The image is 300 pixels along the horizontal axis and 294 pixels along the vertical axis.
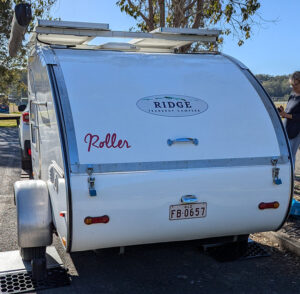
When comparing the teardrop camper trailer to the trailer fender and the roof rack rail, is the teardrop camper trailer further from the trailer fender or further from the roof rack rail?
the roof rack rail

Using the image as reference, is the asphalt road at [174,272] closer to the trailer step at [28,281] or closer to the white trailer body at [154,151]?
the trailer step at [28,281]

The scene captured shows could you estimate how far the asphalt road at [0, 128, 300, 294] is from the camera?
3973 mm

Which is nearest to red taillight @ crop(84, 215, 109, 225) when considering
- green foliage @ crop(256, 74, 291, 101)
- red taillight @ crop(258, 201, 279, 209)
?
red taillight @ crop(258, 201, 279, 209)

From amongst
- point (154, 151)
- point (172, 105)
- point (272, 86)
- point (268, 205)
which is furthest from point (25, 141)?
point (272, 86)

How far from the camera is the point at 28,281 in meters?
4.05

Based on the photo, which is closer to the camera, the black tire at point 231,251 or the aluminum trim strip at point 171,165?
the aluminum trim strip at point 171,165

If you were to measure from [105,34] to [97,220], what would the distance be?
2428 mm

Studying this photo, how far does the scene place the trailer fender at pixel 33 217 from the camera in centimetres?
383

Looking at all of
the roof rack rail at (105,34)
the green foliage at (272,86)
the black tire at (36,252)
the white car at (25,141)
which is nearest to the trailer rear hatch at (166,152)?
the roof rack rail at (105,34)

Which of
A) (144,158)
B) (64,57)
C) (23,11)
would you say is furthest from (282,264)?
(23,11)

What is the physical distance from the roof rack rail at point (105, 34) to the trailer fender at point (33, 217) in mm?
1798

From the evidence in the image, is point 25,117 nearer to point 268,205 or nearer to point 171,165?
point 171,165

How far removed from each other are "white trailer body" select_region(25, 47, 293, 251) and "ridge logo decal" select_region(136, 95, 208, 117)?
0.4 inches

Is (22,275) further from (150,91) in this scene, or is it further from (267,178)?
(267,178)
